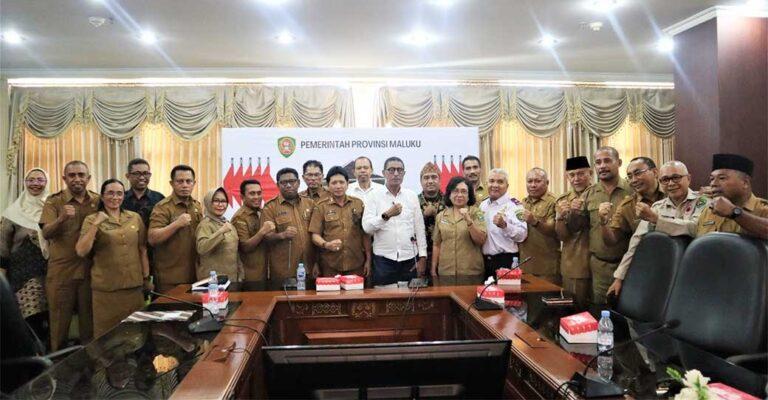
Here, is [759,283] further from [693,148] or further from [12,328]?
[693,148]

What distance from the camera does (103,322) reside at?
3.11 m

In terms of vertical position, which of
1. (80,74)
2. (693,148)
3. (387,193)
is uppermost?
(80,74)

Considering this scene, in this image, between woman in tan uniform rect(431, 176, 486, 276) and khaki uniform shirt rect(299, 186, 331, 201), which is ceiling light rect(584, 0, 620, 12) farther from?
khaki uniform shirt rect(299, 186, 331, 201)

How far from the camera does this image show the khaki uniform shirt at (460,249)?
3.25m

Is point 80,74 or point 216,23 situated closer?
point 216,23

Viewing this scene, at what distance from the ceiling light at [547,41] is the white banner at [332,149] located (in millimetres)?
1346

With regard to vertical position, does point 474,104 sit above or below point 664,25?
below

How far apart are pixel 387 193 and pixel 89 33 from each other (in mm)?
3242

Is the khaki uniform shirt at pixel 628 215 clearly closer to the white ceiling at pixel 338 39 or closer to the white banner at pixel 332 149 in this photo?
the white ceiling at pixel 338 39

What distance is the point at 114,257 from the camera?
10.0 feet

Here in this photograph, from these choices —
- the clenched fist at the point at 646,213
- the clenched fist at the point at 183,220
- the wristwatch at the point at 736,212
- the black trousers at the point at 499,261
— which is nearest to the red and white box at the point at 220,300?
the clenched fist at the point at 183,220

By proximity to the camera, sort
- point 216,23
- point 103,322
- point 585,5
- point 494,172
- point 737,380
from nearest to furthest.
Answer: point 737,380 → point 103,322 → point 494,172 → point 585,5 → point 216,23

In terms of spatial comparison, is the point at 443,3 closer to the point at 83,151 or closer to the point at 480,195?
the point at 480,195

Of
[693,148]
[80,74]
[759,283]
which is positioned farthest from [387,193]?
[80,74]
